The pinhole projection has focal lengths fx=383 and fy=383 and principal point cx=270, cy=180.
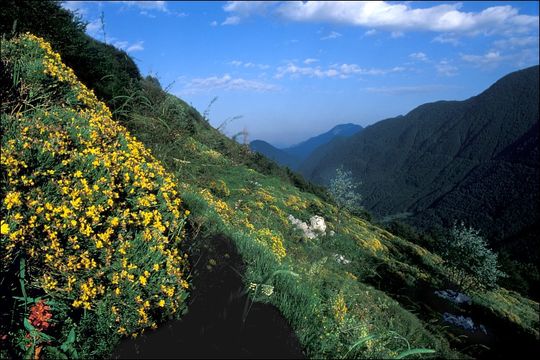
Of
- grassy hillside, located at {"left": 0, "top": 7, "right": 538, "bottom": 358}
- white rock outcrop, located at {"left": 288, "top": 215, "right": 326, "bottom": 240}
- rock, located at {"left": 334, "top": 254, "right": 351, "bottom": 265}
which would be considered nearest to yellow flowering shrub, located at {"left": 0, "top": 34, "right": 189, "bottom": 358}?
grassy hillside, located at {"left": 0, "top": 7, "right": 538, "bottom": 358}

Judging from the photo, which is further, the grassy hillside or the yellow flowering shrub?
the yellow flowering shrub

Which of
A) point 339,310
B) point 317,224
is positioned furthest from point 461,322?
point 339,310

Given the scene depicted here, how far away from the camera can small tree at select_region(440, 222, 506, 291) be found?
43312mm

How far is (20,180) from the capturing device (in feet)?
13.9

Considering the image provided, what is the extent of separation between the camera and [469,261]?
44406 mm

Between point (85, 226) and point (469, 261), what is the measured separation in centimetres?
4819

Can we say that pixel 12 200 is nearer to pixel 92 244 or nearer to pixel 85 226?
pixel 85 226

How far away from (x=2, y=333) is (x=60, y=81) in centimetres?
466

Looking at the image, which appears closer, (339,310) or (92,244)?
(92,244)

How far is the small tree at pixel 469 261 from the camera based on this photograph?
1705 inches

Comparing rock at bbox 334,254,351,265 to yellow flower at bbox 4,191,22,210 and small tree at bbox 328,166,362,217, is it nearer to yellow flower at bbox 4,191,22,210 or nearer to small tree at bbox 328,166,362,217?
yellow flower at bbox 4,191,22,210

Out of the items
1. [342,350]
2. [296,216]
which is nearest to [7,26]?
[342,350]

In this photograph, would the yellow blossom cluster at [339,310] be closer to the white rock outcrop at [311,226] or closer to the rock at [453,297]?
the white rock outcrop at [311,226]

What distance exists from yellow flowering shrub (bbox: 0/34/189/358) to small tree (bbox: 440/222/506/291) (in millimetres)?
46493
